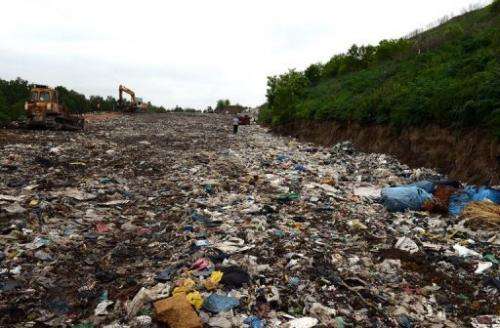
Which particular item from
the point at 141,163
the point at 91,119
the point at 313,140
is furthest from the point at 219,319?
the point at 91,119

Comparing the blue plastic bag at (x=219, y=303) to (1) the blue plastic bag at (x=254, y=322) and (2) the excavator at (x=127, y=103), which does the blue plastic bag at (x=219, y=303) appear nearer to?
(1) the blue plastic bag at (x=254, y=322)

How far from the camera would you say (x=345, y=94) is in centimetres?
1848

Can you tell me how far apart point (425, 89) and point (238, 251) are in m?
9.14

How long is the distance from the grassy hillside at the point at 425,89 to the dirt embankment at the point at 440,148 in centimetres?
27

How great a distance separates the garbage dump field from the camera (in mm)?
3723

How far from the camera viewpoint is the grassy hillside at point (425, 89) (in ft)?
29.9

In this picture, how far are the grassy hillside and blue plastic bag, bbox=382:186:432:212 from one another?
2.18m

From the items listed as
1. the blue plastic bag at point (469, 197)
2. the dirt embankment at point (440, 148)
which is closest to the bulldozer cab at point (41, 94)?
the dirt embankment at point (440, 148)

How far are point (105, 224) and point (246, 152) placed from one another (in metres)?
7.92

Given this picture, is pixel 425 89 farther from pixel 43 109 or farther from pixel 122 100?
pixel 122 100

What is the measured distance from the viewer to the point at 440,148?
968cm

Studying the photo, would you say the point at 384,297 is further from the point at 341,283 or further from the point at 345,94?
the point at 345,94

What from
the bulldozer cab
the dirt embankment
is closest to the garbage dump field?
the dirt embankment

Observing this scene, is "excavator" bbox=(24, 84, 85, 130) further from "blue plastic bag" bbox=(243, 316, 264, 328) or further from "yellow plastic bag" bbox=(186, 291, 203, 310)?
"blue plastic bag" bbox=(243, 316, 264, 328)
